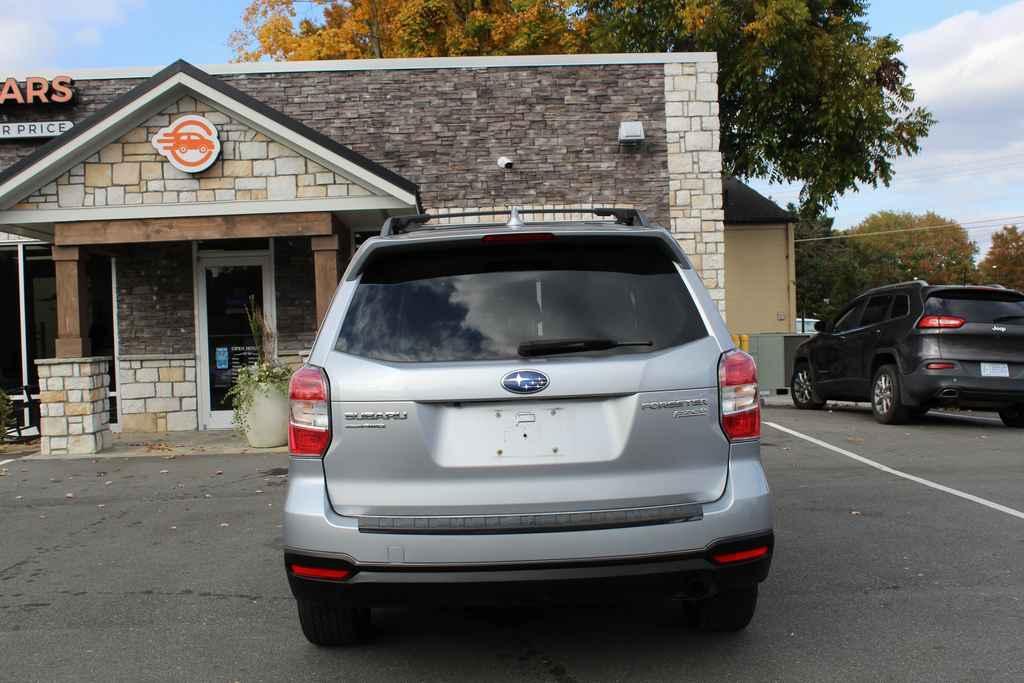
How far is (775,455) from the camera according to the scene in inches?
405

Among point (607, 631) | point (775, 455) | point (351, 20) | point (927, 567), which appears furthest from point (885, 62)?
point (607, 631)

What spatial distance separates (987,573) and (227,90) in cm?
999

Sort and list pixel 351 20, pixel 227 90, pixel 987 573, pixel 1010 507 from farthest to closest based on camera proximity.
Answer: pixel 351 20 < pixel 227 90 < pixel 1010 507 < pixel 987 573

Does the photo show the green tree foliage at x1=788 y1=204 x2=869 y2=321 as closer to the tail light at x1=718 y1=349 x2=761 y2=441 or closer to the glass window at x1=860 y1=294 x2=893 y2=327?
the glass window at x1=860 y1=294 x2=893 y2=327

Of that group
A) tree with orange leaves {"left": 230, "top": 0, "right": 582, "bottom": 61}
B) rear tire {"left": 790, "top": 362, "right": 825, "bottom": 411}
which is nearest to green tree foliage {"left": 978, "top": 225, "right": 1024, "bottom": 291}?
tree with orange leaves {"left": 230, "top": 0, "right": 582, "bottom": 61}

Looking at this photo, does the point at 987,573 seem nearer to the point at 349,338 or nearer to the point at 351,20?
the point at 349,338

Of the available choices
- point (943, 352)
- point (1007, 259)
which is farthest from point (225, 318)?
point (1007, 259)

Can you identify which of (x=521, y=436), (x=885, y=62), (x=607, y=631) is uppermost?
(x=885, y=62)

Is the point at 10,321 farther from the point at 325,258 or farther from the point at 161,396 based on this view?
Answer: the point at 325,258

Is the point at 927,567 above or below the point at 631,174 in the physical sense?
below

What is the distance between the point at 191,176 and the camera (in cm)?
1232

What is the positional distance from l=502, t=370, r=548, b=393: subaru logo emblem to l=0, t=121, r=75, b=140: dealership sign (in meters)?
13.7

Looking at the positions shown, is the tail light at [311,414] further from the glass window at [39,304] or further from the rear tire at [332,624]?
the glass window at [39,304]

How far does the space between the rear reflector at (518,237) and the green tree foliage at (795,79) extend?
20.4m
